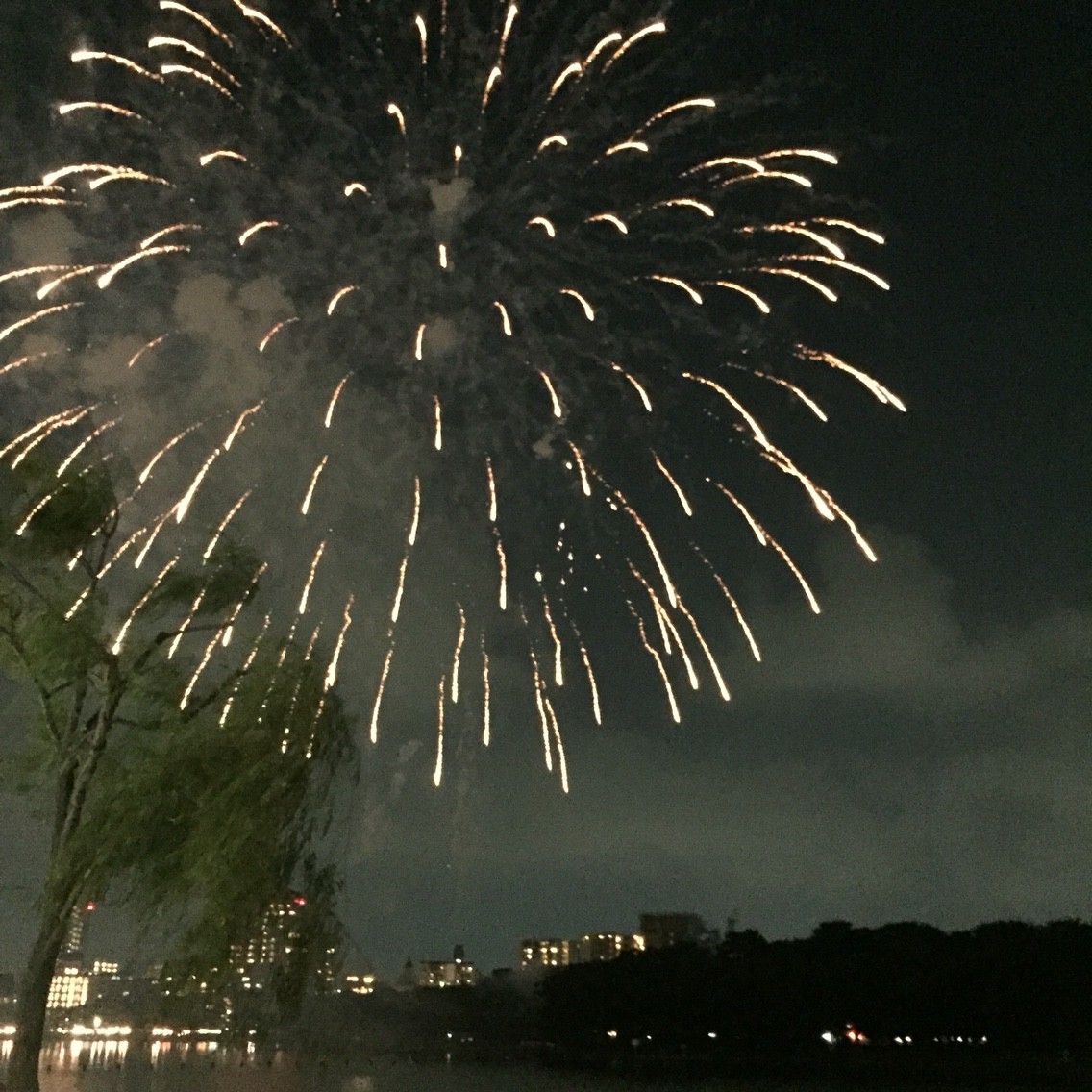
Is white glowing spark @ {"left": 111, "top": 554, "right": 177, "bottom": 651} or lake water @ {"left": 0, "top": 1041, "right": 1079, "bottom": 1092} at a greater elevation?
white glowing spark @ {"left": 111, "top": 554, "right": 177, "bottom": 651}

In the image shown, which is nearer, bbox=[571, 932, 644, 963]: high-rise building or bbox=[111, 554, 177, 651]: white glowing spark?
bbox=[111, 554, 177, 651]: white glowing spark

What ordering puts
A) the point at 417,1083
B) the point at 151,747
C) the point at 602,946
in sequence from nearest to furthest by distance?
the point at 151,747, the point at 417,1083, the point at 602,946

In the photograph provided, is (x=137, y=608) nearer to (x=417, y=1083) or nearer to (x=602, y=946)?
(x=417, y=1083)

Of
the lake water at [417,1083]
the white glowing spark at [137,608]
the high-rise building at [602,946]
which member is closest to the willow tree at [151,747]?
the white glowing spark at [137,608]

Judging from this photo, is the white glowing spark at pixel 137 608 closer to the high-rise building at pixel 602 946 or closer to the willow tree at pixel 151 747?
the willow tree at pixel 151 747

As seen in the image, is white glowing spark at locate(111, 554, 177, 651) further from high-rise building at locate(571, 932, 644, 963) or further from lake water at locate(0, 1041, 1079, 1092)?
high-rise building at locate(571, 932, 644, 963)

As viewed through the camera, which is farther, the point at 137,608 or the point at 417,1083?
the point at 417,1083

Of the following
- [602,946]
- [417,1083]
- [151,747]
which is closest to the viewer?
[151,747]

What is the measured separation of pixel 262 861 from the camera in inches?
693

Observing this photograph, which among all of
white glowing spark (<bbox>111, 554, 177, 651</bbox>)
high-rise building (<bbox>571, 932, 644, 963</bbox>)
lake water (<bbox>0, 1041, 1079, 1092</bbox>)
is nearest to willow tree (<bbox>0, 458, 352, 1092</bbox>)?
white glowing spark (<bbox>111, 554, 177, 651</bbox>)

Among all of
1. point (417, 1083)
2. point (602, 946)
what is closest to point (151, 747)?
point (417, 1083)

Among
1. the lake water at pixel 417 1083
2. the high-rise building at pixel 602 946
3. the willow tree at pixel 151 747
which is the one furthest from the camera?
the high-rise building at pixel 602 946

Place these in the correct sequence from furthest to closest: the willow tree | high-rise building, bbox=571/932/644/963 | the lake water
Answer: high-rise building, bbox=571/932/644/963 < the lake water < the willow tree

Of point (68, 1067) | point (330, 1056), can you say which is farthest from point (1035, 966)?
point (330, 1056)
